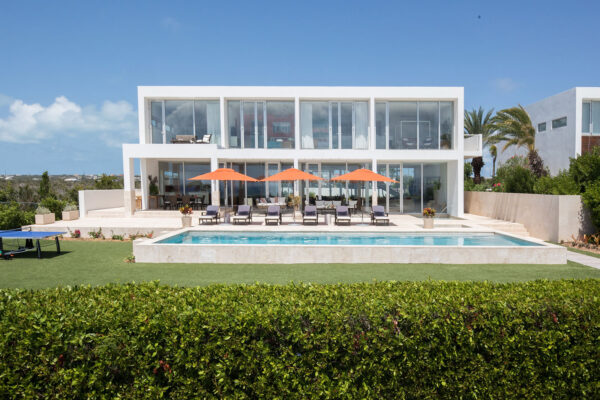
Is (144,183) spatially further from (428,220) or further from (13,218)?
(428,220)

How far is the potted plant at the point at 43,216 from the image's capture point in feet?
53.6

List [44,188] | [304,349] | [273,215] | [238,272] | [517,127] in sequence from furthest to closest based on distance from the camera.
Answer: [517,127] < [44,188] < [273,215] < [238,272] < [304,349]

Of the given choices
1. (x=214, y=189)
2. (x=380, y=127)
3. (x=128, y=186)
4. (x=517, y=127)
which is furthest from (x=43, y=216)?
(x=517, y=127)

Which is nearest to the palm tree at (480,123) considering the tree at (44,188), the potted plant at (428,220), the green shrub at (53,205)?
the potted plant at (428,220)

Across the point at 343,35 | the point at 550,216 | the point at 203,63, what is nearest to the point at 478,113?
the point at 343,35

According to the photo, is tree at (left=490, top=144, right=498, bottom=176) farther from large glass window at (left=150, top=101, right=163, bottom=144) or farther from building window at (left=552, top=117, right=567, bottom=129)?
large glass window at (left=150, top=101, right=163, bottom=144)

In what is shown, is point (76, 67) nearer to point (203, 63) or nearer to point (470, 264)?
point (203, 63)

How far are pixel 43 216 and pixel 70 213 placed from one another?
199cm

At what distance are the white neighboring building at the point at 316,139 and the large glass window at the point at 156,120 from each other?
0.21ft

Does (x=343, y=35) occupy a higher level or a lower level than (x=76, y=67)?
higher

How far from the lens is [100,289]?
4.03m

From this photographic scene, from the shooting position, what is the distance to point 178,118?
853 inches

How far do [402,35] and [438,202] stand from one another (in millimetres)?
11149

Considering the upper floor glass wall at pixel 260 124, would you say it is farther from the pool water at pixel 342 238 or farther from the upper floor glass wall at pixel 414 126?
the pool water at pixel 342 238
